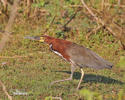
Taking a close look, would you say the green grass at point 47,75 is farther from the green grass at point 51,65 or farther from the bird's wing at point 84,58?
the bird's wing at point 84,58

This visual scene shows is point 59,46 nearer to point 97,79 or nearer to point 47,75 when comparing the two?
point 47,75

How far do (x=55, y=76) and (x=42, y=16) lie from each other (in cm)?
424

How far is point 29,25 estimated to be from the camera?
9.86m

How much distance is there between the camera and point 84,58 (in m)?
5.79

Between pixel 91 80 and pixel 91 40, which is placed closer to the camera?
pixel 91 80

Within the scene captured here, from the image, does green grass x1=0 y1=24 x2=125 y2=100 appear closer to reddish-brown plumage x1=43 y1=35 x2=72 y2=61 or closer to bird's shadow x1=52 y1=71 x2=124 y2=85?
bird's shadow x1=52 y1=71 x2=124 y2=85

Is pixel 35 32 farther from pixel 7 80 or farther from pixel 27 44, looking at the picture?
pixel 7 80

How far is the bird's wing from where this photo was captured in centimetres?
570

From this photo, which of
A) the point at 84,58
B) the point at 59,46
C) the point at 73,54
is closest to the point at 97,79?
the point at 84,58

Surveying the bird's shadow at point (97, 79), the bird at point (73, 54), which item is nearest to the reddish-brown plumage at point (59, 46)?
the bird at point (73, 54)

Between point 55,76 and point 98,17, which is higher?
point 98,17

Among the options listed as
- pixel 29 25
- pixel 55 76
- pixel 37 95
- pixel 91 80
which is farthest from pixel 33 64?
pixel 29 25

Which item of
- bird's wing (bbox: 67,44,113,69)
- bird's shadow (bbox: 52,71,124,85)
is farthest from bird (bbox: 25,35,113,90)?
bird's shadow (bbox: 52,71,124,85)

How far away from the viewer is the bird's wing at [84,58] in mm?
5695
